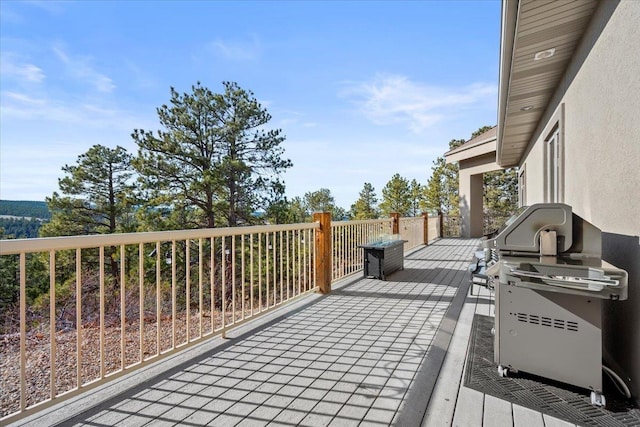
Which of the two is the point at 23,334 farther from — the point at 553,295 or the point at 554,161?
the point at 554,161

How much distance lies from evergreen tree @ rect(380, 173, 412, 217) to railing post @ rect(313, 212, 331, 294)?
75.9 ft

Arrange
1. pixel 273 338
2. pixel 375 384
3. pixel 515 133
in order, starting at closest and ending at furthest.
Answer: pixel 375 384
pixel 273 338
pixel 515 133

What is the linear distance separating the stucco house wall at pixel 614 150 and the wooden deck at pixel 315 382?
0.90m

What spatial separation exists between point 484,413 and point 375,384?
0.62 metres

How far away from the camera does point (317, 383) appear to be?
7.13 ft

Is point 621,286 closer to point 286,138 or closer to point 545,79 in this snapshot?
point 545,79

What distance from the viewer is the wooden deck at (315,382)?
1797mm

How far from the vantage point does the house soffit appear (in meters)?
2.64

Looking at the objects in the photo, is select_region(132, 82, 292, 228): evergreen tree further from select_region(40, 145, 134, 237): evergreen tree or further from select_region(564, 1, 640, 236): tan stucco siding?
select_region(564, 1, 640, 236): tan stucco siding

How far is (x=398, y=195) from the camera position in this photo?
27.1 meters

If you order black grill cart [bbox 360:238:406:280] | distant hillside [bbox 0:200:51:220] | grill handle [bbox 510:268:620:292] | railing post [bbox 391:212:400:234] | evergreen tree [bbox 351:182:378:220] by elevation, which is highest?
evergreen tree [bbox 351:182:378:220]

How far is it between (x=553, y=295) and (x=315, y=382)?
60.4 inches

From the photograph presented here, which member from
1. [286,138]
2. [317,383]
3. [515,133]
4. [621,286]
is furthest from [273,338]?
[286,138]

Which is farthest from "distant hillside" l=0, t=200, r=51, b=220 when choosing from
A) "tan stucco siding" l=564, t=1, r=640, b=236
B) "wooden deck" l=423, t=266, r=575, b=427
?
"tan stucco siding" l=564, t=1, r=640, b=236
